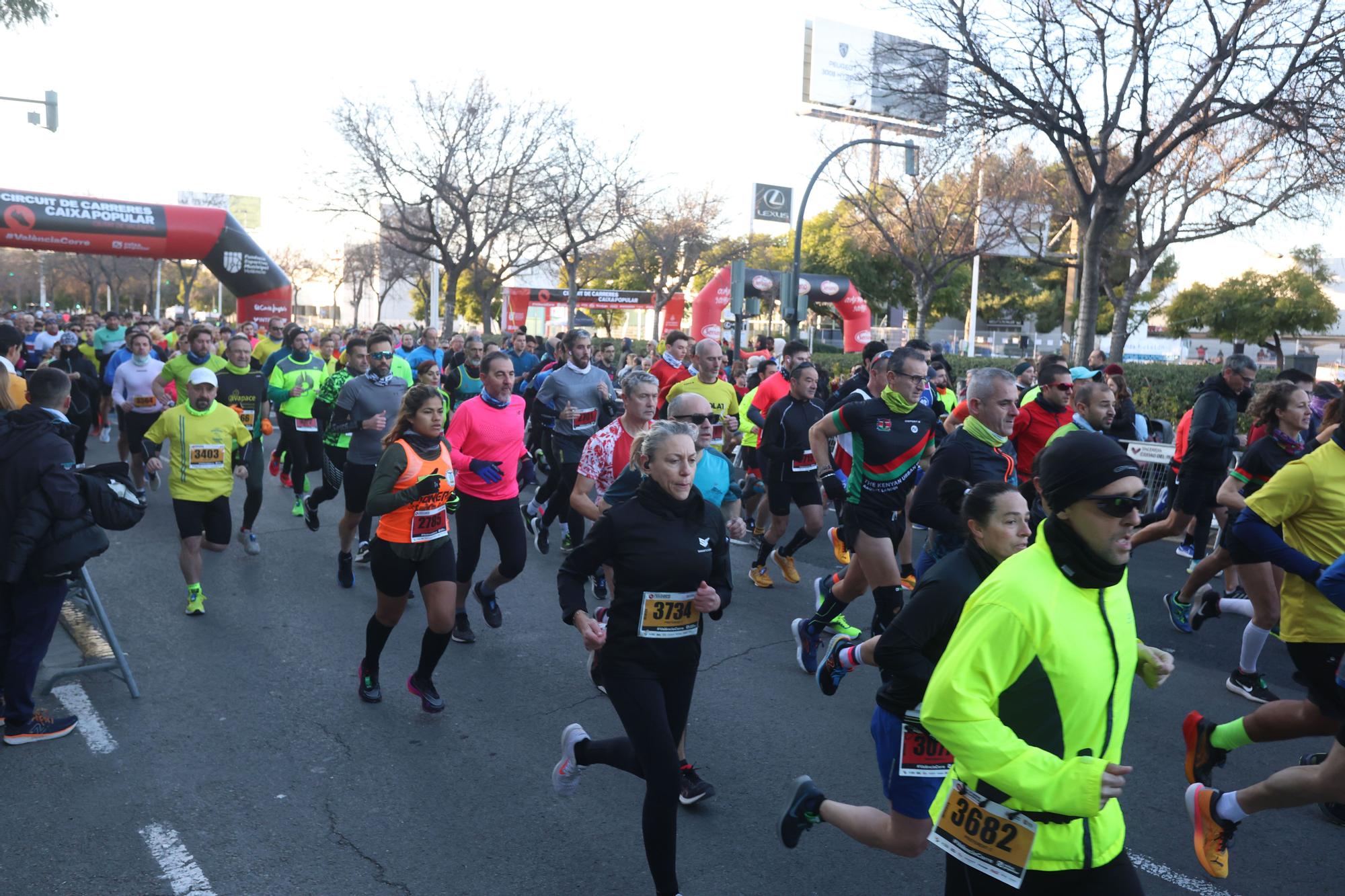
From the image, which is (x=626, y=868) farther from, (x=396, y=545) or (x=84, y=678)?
(x=84, y=678)

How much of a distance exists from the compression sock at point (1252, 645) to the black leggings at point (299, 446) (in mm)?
8465

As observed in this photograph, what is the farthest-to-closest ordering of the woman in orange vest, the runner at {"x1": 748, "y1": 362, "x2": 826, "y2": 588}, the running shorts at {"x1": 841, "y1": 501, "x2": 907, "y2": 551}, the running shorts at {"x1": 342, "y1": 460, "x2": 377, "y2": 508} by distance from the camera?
the runner at {"x1": 748, "y1": 362, "x2": 826, "y2": 588}, the running shorts at {"x1": 342, "y1": 460, "x2": 377, "y2": 508}, the running shorts at {"x1": 841, "y1": 501, "x2": 907, "y2": 551}, the woman in orange vest

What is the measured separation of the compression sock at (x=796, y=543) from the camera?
809 centimetres

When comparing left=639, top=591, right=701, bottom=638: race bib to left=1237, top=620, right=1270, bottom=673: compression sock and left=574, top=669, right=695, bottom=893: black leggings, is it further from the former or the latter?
left=1237, top=620, right=1270, bottom=673: compression sock

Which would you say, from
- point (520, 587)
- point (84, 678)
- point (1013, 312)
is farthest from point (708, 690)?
point (1013, 312)

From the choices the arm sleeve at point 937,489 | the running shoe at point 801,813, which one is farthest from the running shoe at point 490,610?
the running shoe at point 801,813

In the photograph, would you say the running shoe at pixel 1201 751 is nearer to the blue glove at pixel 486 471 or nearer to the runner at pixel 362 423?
the blue glove at pixel 486 471

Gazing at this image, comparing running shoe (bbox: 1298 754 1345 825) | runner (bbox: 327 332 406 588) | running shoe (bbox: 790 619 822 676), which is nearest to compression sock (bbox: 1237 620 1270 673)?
running shoe (bbox: 1298 754 1345 825)

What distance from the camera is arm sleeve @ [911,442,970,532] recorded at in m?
4.92

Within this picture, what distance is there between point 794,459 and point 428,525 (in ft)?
11.4

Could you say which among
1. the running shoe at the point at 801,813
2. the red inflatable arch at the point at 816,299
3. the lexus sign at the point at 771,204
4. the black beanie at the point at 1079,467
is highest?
the lexus sign at the point at 771,204

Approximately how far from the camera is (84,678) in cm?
585

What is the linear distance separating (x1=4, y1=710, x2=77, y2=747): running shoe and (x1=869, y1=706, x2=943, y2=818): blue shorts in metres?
4.13

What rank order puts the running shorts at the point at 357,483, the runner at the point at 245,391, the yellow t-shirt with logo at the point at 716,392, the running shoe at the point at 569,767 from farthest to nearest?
the runner at the point at 245,391 < the yellow t-shirt with logo at the point at 716,392 < the running shorts at the point at 357,483 < the running shoe at the point at 569,767
